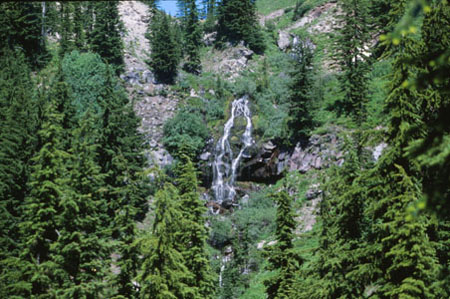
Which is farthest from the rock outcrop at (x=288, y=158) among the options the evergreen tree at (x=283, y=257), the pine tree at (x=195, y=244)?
the pine tree at (x=195, y=244)

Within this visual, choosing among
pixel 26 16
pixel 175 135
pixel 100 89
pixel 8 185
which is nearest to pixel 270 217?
pixel 175 135

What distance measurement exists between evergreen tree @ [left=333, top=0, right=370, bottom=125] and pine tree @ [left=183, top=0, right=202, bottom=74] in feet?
80.7

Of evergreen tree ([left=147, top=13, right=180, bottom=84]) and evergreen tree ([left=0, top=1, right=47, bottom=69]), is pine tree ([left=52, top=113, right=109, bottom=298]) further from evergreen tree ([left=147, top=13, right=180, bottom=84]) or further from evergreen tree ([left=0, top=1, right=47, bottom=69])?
evergreen tree ([left=0, top=1, right=47, bottom=69])

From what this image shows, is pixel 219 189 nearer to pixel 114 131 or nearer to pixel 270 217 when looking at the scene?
pixel 270 217

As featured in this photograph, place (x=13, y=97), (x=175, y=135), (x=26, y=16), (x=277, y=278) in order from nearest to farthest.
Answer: (x=277, y=278) < (x=13, y=97) < (x=175, y=135) < (x=26, y=16)

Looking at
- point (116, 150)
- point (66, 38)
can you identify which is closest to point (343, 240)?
point (116, 150)

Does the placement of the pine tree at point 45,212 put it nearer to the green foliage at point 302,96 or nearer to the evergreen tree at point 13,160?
the evergreen tree at point 13,160

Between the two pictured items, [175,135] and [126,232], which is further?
[175,135]

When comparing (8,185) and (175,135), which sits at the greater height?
(175,135)

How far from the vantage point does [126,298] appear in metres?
15.2

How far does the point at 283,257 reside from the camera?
17469 mm

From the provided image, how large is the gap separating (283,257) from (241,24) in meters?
49.5

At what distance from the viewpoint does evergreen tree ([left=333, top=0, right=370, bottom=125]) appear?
37.0 meters

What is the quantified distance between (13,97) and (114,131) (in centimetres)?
1038
